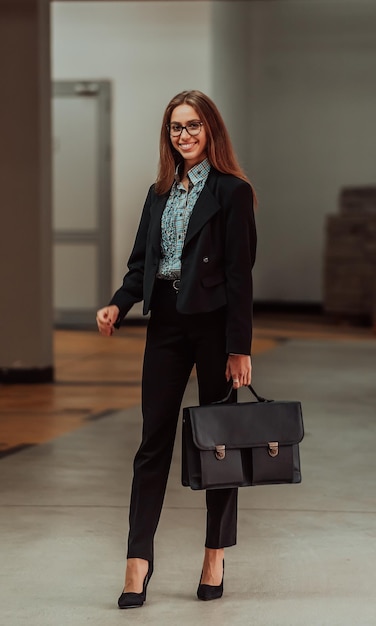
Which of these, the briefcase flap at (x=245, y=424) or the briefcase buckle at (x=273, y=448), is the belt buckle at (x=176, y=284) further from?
the briefcase buckle at (x=273, y=448)

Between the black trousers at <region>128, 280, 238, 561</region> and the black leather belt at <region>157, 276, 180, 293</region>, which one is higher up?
the black leather belt at <region>157, 276, 180, 293</region>

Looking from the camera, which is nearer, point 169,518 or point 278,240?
point 169,518

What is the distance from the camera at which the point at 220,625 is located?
4293 millimetres

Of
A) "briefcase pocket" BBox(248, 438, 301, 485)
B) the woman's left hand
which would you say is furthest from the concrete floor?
the woman's left hand

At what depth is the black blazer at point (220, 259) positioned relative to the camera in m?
4.31

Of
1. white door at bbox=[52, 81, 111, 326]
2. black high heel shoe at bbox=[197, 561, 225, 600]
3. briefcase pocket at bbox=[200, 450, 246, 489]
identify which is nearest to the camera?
briefcase pocket at bbox=[200, 450, 246, 489]

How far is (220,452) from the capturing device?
171 inches

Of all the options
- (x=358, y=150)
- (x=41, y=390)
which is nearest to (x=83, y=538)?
(x=41, y=390)

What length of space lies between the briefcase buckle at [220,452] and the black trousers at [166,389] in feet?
0.74

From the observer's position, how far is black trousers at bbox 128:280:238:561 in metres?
4.44

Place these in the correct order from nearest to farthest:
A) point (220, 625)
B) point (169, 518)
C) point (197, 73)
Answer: point (220, 625)
point (169, 518)
point (197, 73)

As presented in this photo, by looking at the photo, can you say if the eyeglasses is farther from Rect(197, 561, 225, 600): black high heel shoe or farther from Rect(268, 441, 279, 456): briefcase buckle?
Rect(197, 561, 225, 600): black high heel shoe

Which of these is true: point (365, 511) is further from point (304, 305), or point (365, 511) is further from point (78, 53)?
point (304, 305)

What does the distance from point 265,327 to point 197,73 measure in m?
3.43
